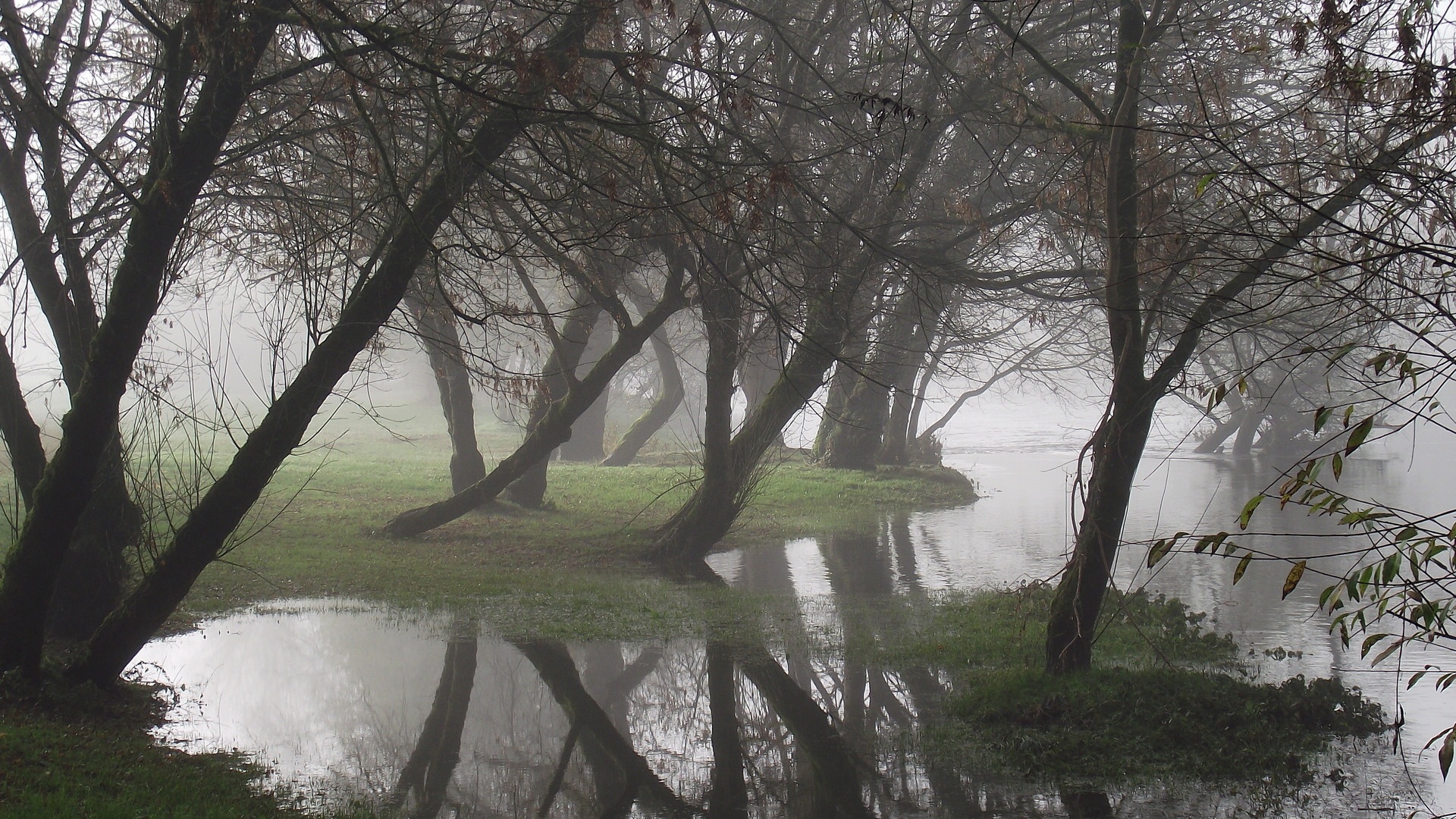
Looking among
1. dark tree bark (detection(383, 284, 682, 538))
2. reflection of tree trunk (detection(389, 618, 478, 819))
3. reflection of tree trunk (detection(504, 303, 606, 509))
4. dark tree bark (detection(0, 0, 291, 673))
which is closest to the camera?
reflection of tree trunk (detection(389, 618, 478, 819))

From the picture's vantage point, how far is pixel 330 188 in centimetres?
1009

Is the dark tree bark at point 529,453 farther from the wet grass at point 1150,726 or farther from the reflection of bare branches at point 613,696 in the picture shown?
the wet grass at point 1150,726

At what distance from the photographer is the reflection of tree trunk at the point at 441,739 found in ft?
21.0

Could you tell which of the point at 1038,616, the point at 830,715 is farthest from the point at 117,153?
the point at 1038,616

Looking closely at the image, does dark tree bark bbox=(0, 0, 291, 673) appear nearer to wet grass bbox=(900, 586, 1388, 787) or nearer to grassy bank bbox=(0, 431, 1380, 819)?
grassy bank bbox=(0, 431, 1380, 819)

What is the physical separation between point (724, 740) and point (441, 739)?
1964mm

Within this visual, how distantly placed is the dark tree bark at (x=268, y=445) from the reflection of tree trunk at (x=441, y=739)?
2.00 m

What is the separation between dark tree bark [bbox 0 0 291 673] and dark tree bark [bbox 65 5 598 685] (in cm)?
27

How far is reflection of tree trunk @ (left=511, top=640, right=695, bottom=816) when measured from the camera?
6.45 metres

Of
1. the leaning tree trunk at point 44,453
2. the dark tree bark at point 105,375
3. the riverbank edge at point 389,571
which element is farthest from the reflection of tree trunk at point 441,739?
the leaning tree trunk at point 44,453

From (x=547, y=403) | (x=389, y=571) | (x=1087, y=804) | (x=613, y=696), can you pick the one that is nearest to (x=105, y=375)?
(x=613, y=696)

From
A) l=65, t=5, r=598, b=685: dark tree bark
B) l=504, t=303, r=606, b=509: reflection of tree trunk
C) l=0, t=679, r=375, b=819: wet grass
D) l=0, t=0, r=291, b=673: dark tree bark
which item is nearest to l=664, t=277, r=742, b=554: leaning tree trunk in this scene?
l=504, t=303, r=606, b=509: reflection of tree trunk

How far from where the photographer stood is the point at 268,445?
7543 mm

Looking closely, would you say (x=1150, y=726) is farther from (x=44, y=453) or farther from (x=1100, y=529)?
(x=44, y=453)
